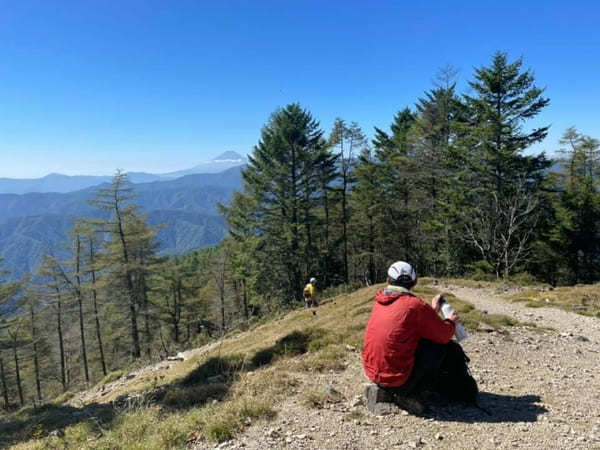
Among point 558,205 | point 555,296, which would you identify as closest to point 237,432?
point 555,296

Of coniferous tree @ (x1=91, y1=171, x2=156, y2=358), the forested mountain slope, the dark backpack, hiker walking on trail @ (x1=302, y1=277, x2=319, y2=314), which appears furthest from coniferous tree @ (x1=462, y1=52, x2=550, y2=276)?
coniferous tree @ (x1=91, y1=171, x2=156, y2=358)

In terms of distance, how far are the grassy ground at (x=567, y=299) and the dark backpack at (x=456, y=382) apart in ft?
25.4

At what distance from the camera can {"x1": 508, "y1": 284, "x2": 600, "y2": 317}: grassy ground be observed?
985 cm

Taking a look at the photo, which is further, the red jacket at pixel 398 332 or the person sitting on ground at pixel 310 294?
the person sitting on ground at pixel 310 294

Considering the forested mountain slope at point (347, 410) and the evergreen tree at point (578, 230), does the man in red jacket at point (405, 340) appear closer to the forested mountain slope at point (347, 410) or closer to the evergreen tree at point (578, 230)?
the forested mountain slope at point (347, 410)

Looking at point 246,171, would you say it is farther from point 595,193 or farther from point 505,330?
point 595,193

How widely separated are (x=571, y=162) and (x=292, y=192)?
76.2 ft

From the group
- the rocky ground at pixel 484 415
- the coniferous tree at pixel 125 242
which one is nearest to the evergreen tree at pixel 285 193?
the coniferous tree at pixel 125 242

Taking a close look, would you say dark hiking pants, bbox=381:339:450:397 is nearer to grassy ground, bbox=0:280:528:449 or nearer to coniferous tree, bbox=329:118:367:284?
grassy ground, bbox=0:280:528:449

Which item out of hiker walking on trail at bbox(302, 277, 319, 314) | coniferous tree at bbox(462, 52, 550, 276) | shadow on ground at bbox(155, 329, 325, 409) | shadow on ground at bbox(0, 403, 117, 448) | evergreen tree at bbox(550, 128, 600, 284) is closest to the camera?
shadow on ground at bbox(0, 403, 117, 448)

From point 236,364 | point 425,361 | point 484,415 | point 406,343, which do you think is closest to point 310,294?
point 236,364

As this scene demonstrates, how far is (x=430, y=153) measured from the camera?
23.7 meters

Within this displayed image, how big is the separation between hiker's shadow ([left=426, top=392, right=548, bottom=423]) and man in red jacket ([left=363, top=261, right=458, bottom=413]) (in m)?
0.34

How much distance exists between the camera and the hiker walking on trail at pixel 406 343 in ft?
11.9
